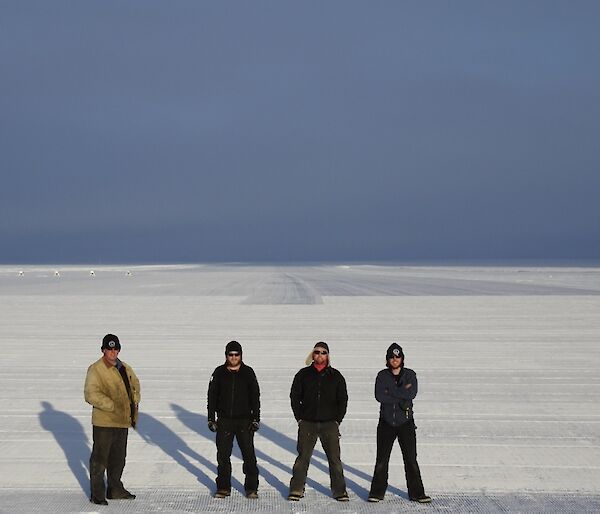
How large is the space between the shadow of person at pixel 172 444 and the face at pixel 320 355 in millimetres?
1862

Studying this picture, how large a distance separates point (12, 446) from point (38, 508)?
7.67 ft

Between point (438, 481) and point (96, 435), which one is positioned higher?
point (96, 435)

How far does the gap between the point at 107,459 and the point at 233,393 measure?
141 cm

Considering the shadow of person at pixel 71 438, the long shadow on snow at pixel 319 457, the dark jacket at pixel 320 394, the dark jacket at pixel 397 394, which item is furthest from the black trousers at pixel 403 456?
the shadow of person at pixel 71 438

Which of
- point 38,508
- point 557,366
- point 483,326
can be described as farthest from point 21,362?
point 483,326

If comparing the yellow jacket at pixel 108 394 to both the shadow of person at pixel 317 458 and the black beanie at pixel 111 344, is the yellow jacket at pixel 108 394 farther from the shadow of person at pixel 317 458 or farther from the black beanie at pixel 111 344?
the shadow of person at pixel 317 458

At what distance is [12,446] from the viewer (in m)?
7.98

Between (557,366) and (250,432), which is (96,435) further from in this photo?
(557,366)

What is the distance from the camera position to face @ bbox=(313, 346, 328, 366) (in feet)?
19.5

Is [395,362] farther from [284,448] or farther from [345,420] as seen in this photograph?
[345,420]

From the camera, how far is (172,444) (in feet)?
26.6

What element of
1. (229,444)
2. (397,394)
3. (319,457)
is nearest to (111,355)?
(229,444)

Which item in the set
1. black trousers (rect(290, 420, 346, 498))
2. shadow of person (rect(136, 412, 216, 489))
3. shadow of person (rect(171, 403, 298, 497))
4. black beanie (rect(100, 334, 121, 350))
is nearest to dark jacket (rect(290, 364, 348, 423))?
black trousers (rect(290, 420, 346, 498))

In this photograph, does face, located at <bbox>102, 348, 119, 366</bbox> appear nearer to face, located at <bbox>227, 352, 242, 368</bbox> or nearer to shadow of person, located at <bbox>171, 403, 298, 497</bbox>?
A: face, located at <bbox>227, 352, 242, 368</bbox>
